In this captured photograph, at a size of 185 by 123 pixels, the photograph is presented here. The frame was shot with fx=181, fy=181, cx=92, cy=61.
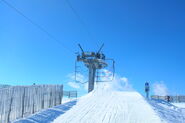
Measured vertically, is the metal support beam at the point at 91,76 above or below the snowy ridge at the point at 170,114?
above

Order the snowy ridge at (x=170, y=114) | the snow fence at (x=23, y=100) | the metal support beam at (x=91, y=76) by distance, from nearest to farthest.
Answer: the snow fence at (x=23, y=100)
the snowy ridge at (x=170, y=114)
the metal support beam at (x=91, y=76)

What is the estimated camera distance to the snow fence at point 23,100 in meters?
7.82

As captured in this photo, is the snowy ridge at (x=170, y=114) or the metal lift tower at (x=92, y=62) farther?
the metal lift tower at (x=92, y=62)

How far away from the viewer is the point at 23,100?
30.5 ft

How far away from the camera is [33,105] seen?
10.3 metres

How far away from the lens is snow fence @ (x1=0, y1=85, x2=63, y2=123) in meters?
7.82

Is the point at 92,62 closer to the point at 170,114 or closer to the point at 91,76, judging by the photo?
the point at 91,76

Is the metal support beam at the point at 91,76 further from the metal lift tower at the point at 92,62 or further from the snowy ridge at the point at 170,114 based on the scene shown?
the snowy ridge at the point at 170,114

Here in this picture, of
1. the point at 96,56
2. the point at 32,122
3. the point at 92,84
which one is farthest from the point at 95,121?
the point at 96,56

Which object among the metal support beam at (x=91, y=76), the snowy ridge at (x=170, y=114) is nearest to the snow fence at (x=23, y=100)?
the snowy ridge at (x=170, y=114)

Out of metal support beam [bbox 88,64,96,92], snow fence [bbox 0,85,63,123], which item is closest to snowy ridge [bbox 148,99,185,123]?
snow fence [bbox 0,85,63,123]

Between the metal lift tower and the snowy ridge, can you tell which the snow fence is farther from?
the metal lift tower

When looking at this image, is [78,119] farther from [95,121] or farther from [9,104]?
[9,104]

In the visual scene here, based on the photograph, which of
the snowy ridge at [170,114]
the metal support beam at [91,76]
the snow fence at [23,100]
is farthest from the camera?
the metal support beam at [91,76]
